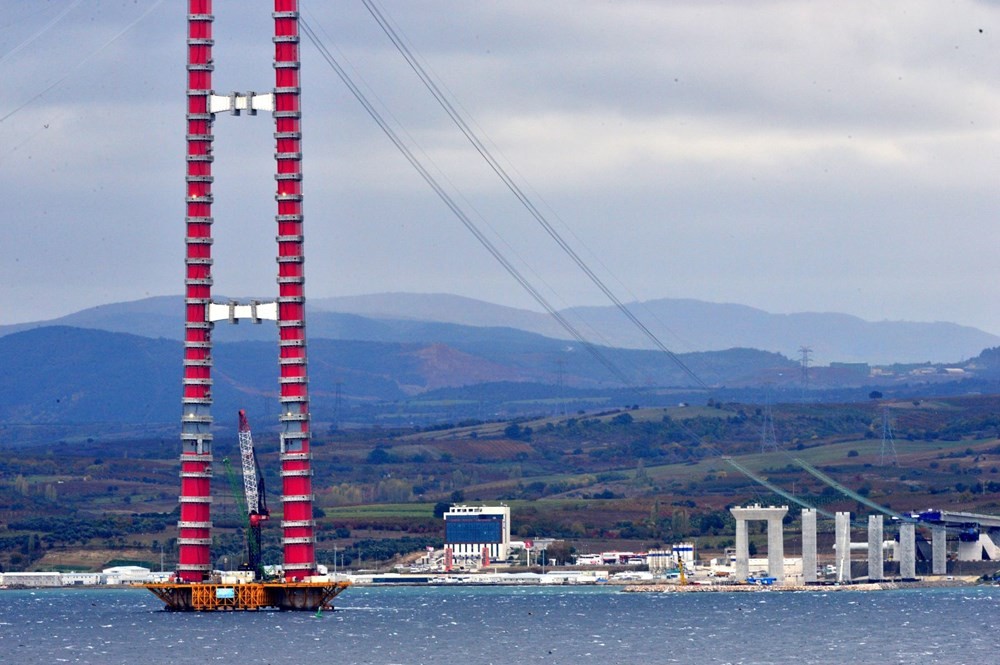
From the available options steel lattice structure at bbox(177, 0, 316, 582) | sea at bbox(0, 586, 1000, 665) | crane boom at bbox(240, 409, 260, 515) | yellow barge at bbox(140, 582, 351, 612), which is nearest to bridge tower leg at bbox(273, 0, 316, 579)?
steel lattice structure at bbox(177, 0, 316, 582)

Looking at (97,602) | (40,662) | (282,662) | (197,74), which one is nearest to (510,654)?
(282,662)

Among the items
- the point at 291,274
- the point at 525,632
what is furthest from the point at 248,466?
the point at 291,274

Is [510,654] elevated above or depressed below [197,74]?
below

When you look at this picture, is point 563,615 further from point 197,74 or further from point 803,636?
point 197,74

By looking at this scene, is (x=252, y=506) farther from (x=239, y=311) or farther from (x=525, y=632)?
(x=525, y=632)

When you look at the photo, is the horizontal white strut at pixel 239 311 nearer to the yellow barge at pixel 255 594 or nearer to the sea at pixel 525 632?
the yellow barge at pixel 255 594

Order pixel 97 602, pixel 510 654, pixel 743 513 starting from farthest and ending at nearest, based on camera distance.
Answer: pixel 743 513, pixel 97 602, pixel 510 654

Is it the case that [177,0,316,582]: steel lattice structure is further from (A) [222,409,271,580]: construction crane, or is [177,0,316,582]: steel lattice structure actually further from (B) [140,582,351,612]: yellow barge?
(A) [222,409,271,580]: construction crane
